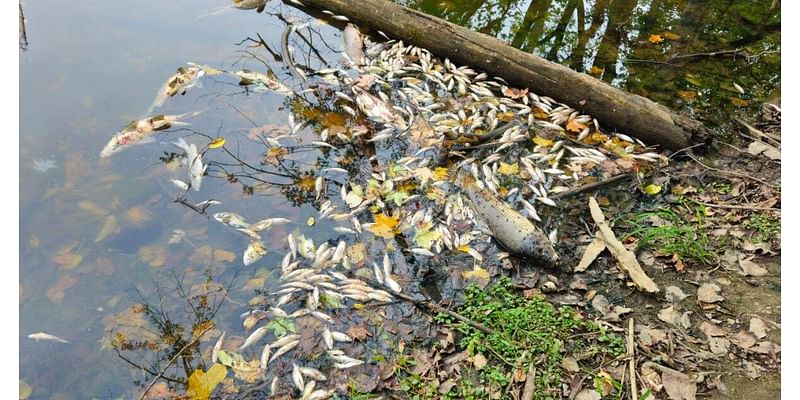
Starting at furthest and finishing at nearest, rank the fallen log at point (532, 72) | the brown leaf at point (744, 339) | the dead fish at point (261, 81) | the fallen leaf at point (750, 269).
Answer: the dead fish at point (261, 81)
the fallen log at point (532, 72)
the fallen leaf at point (750, 269)
the brown leaf at point (744, 339)

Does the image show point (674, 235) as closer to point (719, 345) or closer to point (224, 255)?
point (719, 345)

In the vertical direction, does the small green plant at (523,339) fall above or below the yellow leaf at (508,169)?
below

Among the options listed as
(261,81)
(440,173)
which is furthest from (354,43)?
(440,173)

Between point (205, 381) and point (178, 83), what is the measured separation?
3.44 meters

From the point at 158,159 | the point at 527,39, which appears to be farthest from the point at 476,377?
the point at 527,39

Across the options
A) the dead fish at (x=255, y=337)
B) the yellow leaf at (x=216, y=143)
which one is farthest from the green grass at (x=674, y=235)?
the yellow leaf at (x=216, y=143)

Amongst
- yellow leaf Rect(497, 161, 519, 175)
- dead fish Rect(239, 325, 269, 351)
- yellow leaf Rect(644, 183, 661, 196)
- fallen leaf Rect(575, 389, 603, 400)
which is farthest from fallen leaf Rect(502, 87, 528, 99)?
dead fish Rect(239, 325, 269, 351)

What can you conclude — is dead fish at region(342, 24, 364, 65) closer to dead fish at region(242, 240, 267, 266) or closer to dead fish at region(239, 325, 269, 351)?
dead fish at region(242, 240, 267, 266)

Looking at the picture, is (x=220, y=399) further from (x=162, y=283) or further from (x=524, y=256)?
(x=524, y=256)

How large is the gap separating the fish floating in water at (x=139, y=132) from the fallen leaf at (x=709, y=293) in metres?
4.41

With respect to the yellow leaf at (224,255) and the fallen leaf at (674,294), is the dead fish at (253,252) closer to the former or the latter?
the yellow leaf at (224,255)

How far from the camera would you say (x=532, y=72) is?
16.9 feet

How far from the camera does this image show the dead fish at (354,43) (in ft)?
19.2

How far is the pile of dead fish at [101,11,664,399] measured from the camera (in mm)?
3330
